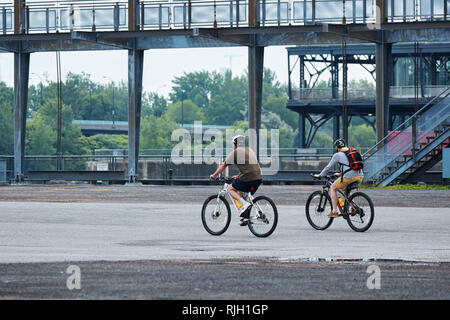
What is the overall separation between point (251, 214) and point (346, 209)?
220cm

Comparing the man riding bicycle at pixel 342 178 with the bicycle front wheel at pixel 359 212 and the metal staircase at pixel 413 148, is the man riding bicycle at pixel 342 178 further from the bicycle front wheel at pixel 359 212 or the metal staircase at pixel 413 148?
the metal staircase at pixel 413 148

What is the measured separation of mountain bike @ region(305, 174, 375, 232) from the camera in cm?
1822

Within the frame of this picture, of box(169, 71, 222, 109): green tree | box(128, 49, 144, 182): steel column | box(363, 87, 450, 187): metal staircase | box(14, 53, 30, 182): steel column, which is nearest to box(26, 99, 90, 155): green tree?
box(14, 53, 30, 182): steel column

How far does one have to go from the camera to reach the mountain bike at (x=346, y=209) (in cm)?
1822

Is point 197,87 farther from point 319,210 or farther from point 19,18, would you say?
point 319,210

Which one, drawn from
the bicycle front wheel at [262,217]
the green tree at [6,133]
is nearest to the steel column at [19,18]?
the bicycle front wheel at [262,217]

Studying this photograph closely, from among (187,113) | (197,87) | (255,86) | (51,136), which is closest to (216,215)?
(255,86)

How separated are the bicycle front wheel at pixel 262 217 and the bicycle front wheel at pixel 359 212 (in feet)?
6.76

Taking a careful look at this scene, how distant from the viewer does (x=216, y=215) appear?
1767cm

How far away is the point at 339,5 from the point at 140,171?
20666 mm

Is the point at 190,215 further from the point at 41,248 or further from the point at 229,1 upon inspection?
the point at 229,1

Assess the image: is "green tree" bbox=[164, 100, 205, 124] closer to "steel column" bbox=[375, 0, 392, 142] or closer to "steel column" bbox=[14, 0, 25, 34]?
"steel column" bbox=[14, 0, 25, 34]

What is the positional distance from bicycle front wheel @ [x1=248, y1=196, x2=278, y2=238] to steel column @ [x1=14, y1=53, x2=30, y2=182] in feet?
126

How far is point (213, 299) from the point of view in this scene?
340 inches
